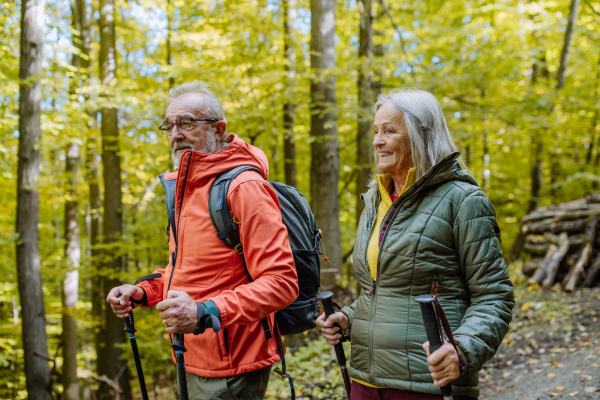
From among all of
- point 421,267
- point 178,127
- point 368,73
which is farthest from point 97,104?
point 421,267

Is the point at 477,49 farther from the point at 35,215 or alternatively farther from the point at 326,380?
the point at 35,215

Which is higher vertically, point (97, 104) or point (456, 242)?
point (97, 104)

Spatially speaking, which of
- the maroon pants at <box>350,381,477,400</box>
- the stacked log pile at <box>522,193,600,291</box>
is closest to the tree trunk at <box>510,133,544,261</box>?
the stacked log pile at <box>522,193,600,291</box>

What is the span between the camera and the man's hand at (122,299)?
1.99 m

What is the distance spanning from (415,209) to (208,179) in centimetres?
99

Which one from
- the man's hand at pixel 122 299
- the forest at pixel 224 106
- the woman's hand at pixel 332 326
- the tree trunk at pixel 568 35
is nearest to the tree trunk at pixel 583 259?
the forest at pixel 224 106

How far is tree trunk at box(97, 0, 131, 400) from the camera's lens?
26.5 feet

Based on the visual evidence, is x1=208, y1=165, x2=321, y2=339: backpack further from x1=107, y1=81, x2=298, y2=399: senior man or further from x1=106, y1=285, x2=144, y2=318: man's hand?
x1=106, y1=285, x2=144, y2=318: man's hand

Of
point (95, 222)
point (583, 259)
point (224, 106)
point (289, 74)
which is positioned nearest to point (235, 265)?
point (224, 106)

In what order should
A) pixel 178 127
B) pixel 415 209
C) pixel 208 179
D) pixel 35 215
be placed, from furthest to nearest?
pixel 35 215, pixel 178 127, pixel 208 179, pixel 415 209

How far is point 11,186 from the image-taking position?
829 cm

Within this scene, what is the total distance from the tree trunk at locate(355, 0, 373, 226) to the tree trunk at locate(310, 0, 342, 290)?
0.61 m

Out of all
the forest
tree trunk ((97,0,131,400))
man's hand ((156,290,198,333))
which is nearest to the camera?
man's hand ((156,290,198,333))

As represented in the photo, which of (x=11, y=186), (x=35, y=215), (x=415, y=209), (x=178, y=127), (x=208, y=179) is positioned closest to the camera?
(x=415, y=209)
